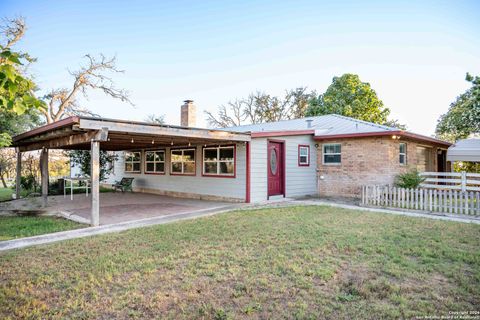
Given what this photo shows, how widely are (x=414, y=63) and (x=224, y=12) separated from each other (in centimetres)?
1111

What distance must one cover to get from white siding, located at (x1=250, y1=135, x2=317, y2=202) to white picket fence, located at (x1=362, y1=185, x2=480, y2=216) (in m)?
2.98

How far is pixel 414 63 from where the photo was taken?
16.5 meters

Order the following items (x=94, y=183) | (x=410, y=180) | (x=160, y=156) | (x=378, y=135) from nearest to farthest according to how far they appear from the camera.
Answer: (x=94, y=183) < (x=410, y=180) < (x=378, y=135) < (x=160, y=156)

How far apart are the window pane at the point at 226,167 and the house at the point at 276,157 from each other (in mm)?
59

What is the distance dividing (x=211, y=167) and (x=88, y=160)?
9592 mm

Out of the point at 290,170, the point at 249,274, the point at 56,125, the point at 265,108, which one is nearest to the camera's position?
the point at 249,274

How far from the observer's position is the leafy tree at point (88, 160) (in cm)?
1784

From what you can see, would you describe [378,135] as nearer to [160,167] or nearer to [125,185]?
[160,167]

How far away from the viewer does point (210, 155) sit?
12.8 m

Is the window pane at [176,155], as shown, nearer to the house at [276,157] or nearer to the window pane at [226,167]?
the house at [276,157]

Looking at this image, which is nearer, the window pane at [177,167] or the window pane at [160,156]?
the window pane at [177,167]

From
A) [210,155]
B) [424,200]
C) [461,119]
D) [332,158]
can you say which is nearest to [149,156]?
[210,155]

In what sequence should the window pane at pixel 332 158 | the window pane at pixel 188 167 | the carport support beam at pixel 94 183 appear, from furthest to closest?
the window pane at pixel 188 167 → the window pane at pixel 332 158 → the carport support beam at pixel 94 183

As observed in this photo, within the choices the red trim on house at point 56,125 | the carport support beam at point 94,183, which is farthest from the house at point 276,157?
the carport support beam at point 94,183
